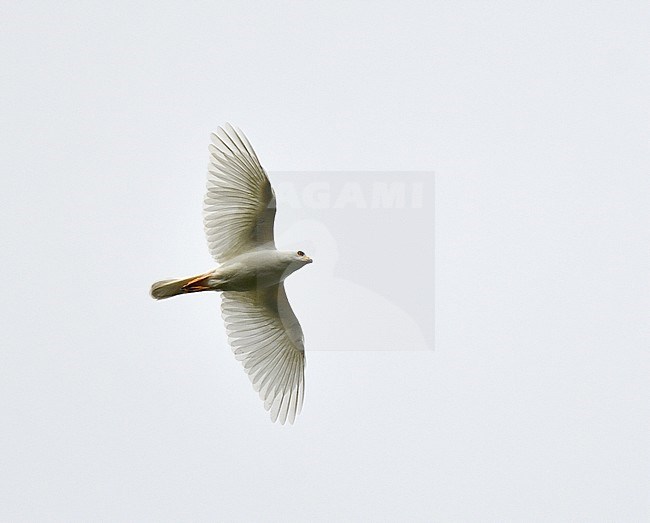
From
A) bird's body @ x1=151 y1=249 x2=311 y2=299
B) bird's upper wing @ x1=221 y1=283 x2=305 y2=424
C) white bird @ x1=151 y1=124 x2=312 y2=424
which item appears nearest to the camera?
white bird @ x1=151 y1=124 x2=312 y2=424

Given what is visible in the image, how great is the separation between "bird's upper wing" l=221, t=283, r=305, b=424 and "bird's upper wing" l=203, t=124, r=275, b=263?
0.84 metres

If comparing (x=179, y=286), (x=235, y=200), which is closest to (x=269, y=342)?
(x=179, y=286)

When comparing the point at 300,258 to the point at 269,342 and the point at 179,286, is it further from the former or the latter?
the point at 179,286

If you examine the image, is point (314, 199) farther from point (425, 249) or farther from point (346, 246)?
point (425, 249)

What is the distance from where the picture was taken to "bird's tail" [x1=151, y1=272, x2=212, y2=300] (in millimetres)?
14094

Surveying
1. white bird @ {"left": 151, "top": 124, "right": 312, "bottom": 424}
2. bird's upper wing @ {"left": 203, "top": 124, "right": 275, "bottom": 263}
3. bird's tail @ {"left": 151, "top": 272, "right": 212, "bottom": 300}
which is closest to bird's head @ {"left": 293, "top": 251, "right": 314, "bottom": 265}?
white bird @ {"left": 151, "top": 124, "right": 312, "bottom": 424}

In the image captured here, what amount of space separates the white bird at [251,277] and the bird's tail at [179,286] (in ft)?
0.04

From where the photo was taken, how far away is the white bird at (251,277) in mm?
13617

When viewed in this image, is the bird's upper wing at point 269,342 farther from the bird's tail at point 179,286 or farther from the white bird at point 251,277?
the bird's tail at point 179,286

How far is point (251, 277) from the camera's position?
46.3ft

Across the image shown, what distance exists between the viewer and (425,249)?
20.0 metres

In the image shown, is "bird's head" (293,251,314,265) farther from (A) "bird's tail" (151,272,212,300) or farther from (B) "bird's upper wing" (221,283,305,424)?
(A) "bird's tail" (151,272,212,300)

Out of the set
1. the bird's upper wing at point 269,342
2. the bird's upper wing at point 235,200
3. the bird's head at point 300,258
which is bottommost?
the bird's upper wing at point 269,342

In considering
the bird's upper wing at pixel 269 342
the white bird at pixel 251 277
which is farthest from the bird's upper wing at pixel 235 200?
the bird's upper wing at pixel 269 342
